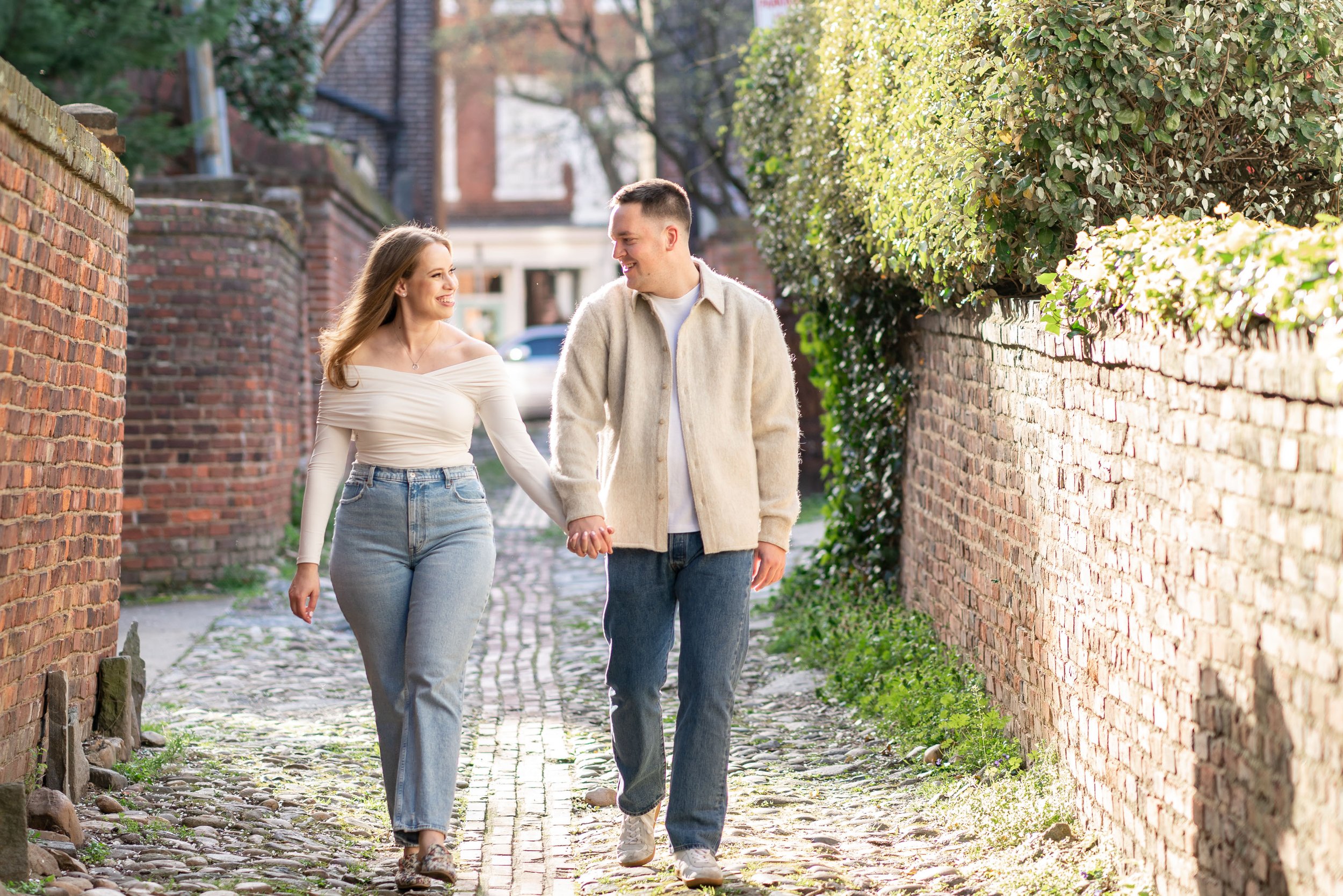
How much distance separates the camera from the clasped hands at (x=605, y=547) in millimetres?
4285

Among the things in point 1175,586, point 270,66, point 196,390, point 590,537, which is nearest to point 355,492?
point 590,537

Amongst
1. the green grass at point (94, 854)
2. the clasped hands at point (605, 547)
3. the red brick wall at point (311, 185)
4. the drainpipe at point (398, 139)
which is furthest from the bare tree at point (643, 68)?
the green grass at point (94, 854)

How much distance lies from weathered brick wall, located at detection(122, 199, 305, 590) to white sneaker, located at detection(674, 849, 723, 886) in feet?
22.2

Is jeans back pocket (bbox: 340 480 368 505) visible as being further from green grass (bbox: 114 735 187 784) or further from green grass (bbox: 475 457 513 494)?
green grass (bbox: 475 457 513 494)

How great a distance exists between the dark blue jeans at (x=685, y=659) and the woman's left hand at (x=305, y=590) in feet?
2.86

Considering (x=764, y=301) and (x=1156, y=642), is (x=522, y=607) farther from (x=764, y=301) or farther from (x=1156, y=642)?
(x=1156, y=642)

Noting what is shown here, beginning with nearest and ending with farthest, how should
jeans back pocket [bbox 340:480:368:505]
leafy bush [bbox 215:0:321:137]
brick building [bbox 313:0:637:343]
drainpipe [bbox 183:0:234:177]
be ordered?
jeans back pocket [bbox 340:480:368:505], drainpipe [bbox 183:0:234:177], leafy bush [bbox 215:0:321:137], brick building [bbox 313:0:637:343]

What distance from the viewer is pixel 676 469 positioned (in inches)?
171

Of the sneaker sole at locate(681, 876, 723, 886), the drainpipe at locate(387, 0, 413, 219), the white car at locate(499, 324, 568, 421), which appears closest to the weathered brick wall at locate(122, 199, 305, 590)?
the sneaker sole at locate(681, 876, 723, 886)

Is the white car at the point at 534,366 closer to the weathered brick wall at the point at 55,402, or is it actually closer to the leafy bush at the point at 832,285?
the leafy bush at the point at 832,285

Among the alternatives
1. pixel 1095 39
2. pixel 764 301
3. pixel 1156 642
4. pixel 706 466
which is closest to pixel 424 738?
pixel 706 466

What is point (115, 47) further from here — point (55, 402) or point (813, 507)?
point (813, 507)

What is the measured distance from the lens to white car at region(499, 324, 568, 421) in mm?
25469

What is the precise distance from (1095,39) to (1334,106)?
927 mm
